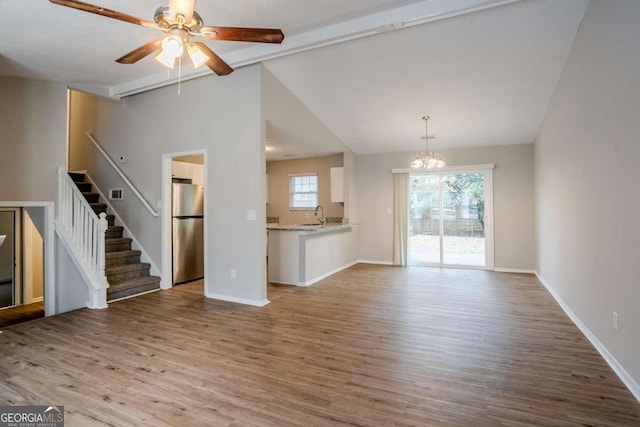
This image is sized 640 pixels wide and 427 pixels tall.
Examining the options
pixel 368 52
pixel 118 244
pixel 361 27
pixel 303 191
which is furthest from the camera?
pixel 303 191

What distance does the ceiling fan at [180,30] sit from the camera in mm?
2107

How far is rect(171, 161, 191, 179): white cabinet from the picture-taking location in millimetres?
5375

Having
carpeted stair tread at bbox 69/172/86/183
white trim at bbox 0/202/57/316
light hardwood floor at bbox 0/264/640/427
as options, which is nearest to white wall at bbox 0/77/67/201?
white trim at bbox 0/202/57/316

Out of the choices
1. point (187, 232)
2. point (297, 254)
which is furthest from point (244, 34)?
point (187, 232)

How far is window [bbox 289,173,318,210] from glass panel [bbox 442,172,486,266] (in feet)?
9.55

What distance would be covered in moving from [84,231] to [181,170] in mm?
1713

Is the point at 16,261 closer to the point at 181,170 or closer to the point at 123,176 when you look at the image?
the point at 123,176

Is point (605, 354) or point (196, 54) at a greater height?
point (196, 54)

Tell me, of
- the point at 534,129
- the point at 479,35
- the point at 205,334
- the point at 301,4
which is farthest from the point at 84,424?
the point at 534,129

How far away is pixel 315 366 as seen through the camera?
102 inches

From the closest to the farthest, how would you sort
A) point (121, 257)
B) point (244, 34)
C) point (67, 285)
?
1. point (244, 34)
2. point (67, 285)
3. point (121, 257)

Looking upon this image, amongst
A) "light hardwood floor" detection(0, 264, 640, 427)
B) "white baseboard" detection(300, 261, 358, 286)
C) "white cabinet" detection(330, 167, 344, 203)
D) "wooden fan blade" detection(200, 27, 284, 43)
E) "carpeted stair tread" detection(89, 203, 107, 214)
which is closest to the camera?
"light hardwood floor" detection(0, 264, 640, 427)

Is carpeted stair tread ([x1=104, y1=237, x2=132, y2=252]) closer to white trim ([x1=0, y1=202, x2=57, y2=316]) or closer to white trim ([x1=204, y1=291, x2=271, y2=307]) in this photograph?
white trim ([x1=0, y1=202, x2=57, y2=316])

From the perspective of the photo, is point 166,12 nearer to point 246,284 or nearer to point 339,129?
point 246,284
